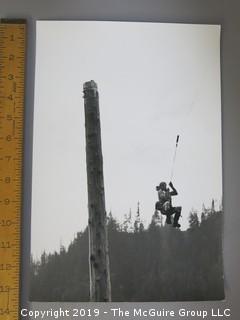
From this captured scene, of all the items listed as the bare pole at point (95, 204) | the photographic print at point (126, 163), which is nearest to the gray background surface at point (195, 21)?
the photographic print at point (126, 163)

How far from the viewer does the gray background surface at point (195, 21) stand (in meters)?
1.13

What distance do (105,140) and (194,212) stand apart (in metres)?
0.27

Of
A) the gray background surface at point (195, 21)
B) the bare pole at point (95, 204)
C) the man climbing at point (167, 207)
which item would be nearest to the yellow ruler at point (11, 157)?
the gray background surface at point (195, 21)

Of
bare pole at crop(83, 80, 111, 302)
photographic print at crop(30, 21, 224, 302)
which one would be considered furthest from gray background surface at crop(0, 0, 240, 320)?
bare pole at crop(83, 80, 111, 302)

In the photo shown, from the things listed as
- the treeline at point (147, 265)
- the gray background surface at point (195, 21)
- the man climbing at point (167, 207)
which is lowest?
the treeline at point (147, 265)

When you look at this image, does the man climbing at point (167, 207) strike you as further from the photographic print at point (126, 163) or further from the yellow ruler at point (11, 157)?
the yellow ruler at point (11, 157)

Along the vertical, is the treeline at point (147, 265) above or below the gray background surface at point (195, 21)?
below

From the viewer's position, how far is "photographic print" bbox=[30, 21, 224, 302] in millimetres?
1111

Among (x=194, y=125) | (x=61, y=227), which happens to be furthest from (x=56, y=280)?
(x=194, y=125)

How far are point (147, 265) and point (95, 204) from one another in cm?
19

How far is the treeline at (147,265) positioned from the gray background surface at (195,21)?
0.05 m

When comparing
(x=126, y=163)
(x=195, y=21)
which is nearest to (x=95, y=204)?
(x=126, y=163)

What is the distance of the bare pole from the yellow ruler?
0.53 ft

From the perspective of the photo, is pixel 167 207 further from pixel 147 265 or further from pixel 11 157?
pixel 11 157
